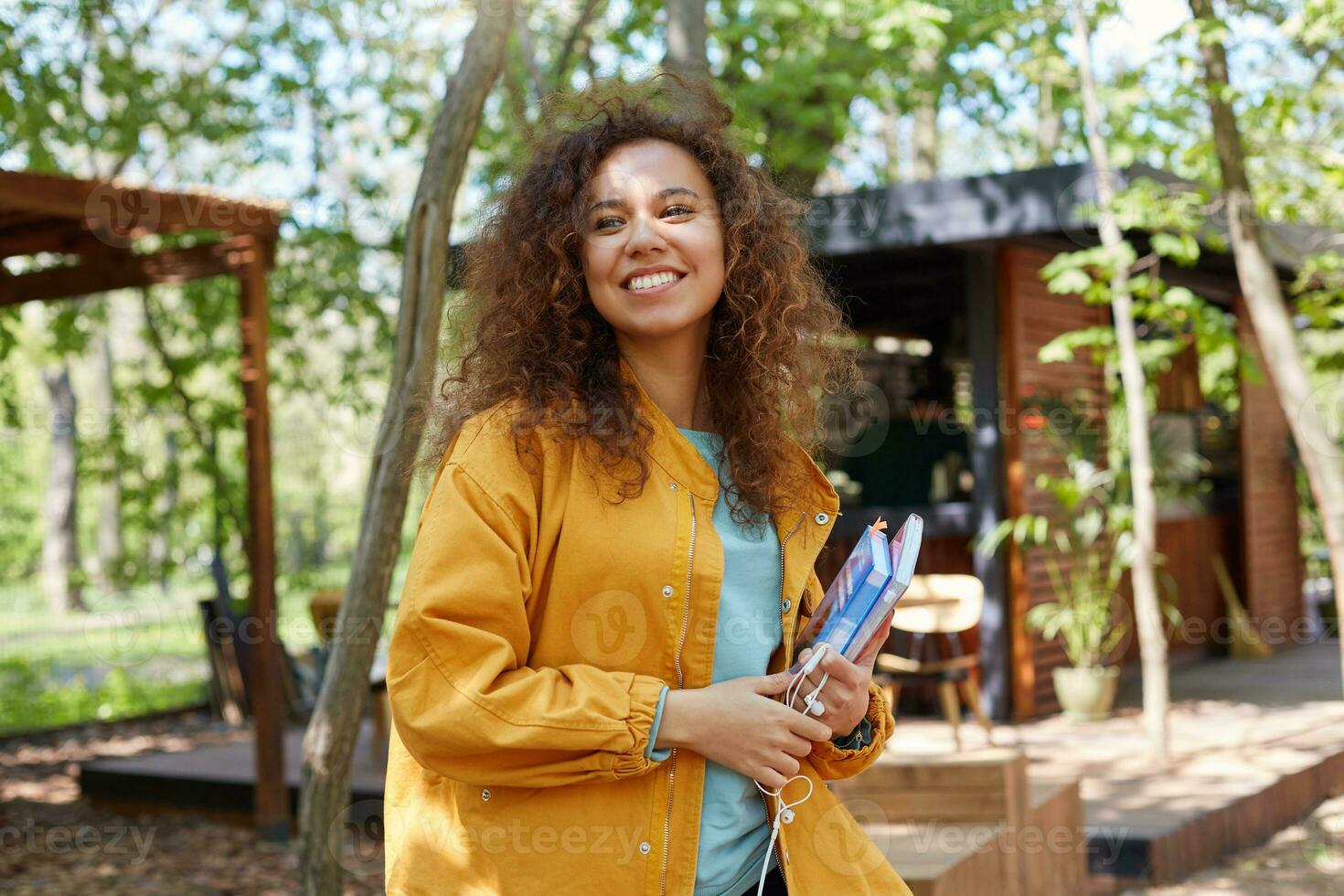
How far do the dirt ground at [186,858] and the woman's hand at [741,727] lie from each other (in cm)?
409

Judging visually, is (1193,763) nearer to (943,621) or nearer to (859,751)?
(943,621)

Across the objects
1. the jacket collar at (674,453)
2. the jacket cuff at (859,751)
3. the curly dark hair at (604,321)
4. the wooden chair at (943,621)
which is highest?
→ the curly dark hair at (604,321)

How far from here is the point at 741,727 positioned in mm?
1597

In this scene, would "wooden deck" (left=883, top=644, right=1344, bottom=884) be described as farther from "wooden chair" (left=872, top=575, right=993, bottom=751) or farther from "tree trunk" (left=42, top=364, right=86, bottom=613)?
"tree trunk" (left=42, top=364, right=86, bottom=613)

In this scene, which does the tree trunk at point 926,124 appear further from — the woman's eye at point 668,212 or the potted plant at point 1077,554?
the woman's eye at point 668,212

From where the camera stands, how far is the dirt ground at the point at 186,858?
18.1ft

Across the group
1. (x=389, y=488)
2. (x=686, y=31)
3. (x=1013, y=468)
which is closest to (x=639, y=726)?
(x=389, y=488)

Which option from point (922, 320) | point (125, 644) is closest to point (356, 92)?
point (922, 320)

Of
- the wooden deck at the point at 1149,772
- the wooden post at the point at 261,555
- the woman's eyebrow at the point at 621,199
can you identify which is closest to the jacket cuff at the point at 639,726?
the woman's eyebrow at the point at 621,199

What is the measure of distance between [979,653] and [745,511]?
7.16 m

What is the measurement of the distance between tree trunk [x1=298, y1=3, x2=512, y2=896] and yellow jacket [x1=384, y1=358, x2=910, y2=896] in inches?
67.0

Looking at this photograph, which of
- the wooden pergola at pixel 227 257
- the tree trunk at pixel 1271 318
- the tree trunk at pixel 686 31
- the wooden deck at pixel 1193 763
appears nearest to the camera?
the tree trunk at pixel 686 31

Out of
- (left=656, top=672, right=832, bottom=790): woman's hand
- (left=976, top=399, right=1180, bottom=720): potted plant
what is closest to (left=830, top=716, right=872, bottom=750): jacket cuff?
(left=656, top=672, right=832, bottom=790): woman's hand

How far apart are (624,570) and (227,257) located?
18.5ft
